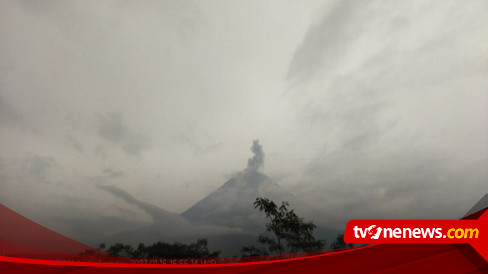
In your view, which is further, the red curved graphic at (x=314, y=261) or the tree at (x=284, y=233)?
the tree at (x=284, y=233)

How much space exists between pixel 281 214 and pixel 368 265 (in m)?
29.7

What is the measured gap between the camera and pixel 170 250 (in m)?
43.8

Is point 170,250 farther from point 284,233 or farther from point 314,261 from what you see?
point 314,261

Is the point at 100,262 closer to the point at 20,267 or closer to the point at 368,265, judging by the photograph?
the point at 20,267

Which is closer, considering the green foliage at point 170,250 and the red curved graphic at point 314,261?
the red curved graphic at point 314,261

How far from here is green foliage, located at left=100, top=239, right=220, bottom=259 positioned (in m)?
39.9

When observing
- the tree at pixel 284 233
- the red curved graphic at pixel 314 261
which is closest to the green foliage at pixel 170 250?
the tree at pixel 284 233

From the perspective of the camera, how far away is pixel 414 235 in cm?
800

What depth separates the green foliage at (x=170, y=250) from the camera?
39875 mm

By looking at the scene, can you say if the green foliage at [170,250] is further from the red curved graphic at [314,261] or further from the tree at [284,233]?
the red curved graphic at [314,261]

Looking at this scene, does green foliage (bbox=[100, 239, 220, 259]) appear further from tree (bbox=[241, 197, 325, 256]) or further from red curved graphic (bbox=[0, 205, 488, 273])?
red curved graphic (bbox=[0, 205, 488, 273])

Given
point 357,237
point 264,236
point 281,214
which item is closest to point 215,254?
point 264,236

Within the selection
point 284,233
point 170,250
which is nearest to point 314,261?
point 284,233

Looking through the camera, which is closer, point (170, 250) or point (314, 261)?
point (314, 261)
